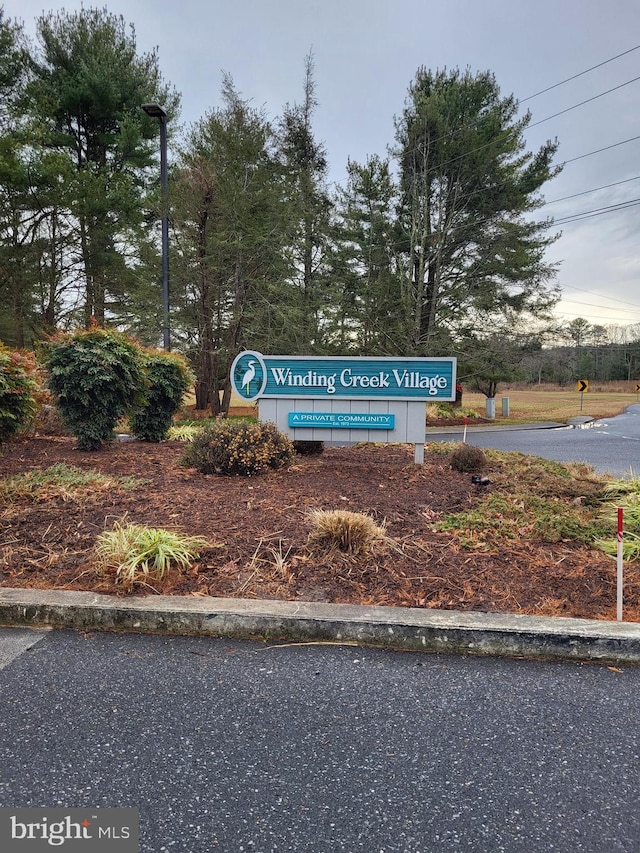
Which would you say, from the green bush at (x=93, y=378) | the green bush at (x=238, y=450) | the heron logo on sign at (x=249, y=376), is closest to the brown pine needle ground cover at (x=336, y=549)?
the green bush at (x=238, y=450)

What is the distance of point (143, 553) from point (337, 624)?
1.35 m

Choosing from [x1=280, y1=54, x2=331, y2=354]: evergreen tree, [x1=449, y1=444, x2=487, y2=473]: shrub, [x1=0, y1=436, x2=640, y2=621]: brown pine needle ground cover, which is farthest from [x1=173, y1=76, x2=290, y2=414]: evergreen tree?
[x1=0, y1=436, x2=640, y2=621]: brown pine needle ground cover

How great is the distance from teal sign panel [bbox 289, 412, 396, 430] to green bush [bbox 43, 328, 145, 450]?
8.45 ft

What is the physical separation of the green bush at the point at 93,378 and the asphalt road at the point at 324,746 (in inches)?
200

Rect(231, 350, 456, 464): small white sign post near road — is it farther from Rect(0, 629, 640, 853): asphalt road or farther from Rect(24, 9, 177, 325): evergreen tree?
Rect(24, 9, 177, 325): evergreen tree

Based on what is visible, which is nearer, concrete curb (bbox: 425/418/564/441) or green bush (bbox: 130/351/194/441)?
green bush (bbox: 130/351/194/441)

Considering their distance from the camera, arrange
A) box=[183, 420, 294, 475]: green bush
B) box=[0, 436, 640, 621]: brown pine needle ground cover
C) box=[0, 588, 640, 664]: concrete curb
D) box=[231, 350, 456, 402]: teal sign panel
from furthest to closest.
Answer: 1. box=[231, 350, 456, 402]: teal sign panel
2. box=[183, 420, 294, 475]: green bush
3. box=[0, 436, 640, 621]: brown pine needle ground cover
4. box=[0, 588, 640, 664]: concrete curb

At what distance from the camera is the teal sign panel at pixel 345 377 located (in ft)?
21.8

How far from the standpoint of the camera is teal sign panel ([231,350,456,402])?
21.8 feet

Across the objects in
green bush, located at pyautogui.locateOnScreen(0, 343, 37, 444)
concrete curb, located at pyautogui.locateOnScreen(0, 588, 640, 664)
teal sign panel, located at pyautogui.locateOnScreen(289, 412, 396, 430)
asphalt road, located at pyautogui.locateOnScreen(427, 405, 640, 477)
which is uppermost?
green bush, located at pyautogui.locateOnScreen(0, 343, 37, 444)

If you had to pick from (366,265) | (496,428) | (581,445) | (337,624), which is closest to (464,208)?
(366,265)

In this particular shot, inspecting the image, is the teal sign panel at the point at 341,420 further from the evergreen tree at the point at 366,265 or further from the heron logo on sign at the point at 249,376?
the evergreen tree at the point at 366,265

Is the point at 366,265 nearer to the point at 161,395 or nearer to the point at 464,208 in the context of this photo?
the point at 464,208

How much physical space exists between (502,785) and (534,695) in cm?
61
